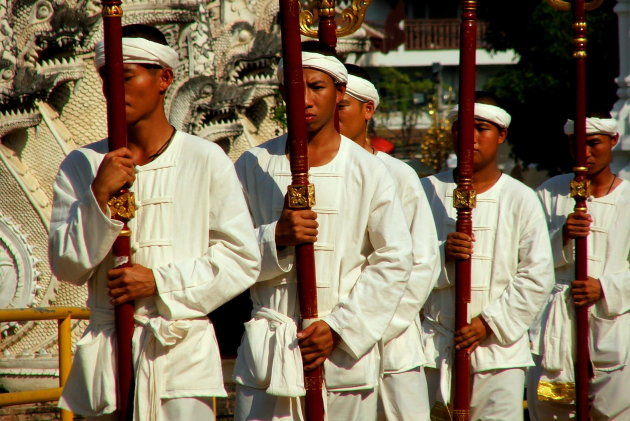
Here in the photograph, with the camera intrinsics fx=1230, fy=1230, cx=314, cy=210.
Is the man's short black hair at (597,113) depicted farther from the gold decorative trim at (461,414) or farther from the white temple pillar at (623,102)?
the white temple pillar at (623,102)

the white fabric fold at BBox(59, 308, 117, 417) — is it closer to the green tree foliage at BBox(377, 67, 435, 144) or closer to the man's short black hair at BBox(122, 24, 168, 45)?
the man's short black hair at BBox(122, 24, 168, 45)

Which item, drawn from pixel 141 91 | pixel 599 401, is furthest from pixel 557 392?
pixel 141 91

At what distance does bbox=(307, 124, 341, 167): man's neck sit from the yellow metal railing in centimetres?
195

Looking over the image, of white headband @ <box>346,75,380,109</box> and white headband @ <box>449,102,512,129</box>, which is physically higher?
white headband @ <box>346,75,380,109</box>

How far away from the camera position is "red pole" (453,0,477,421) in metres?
6.43

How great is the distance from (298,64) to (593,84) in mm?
18949

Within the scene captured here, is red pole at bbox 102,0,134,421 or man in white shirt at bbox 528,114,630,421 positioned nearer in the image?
red pole at bbox 102,0,134,421

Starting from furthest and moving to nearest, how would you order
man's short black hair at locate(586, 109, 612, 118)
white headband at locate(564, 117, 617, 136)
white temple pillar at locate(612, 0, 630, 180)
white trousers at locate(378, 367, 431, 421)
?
white temple pillar at locate(612, 0, 630, 180) < man's short black hair at locate(586, 109, 612, 118) < white headband at locate(564, 117, 617, 136) < white trousers at locate(378, 367, 431, 421)

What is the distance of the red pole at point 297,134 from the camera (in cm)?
495

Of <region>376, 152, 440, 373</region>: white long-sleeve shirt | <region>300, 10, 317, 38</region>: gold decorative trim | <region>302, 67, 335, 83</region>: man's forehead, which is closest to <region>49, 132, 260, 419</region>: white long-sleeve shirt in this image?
<region>302, 67, 335, 83</region>: man's forehead

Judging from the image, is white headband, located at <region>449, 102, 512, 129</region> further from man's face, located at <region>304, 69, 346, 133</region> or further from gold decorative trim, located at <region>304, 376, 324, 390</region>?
gold decorative trim, located at <region>304, 376, 324, 390</region>

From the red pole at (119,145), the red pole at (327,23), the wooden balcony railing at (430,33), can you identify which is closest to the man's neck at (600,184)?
the red pole at (327,23)

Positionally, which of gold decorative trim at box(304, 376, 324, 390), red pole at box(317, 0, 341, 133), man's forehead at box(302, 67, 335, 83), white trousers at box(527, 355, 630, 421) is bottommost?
white trousers at box(527, 355, 630, 421)

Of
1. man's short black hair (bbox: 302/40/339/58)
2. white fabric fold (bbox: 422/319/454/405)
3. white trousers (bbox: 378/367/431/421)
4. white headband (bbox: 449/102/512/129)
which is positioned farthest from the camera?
white headband (bbox: 449/102/512/129)
